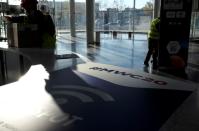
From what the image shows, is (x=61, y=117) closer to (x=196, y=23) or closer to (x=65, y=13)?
(x=196, y=23)

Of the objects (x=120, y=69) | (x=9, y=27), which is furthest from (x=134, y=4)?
(x=120, y=69)

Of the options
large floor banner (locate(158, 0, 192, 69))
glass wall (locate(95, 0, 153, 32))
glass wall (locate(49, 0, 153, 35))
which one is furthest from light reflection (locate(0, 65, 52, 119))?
glass wall (locate(49, 0, 153, 35))

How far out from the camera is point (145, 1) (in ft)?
53.1

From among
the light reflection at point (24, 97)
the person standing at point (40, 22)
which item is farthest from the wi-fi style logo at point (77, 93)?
the person standing at point (40, 22)

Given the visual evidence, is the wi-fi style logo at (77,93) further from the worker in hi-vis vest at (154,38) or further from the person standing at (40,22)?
the worker in hi-vis vest at (154,38)

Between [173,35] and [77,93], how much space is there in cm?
333

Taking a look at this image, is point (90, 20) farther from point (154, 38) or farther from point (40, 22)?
point (40, 22)

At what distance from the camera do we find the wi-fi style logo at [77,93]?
1.66 m

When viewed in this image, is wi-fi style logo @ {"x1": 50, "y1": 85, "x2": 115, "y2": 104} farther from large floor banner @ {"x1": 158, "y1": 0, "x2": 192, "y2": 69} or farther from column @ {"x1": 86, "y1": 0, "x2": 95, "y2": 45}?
column @ {"x1": 86, "y1": 0, "x2": 95, "y2": 45}

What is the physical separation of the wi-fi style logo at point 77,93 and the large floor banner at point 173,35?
3026 mm

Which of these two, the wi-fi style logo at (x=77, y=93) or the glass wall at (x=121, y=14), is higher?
the glass wall at (x=121, y=14)

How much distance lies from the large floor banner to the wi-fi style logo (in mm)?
3026

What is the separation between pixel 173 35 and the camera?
4.68 m

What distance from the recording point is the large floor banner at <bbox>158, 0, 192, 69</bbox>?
455 cm
